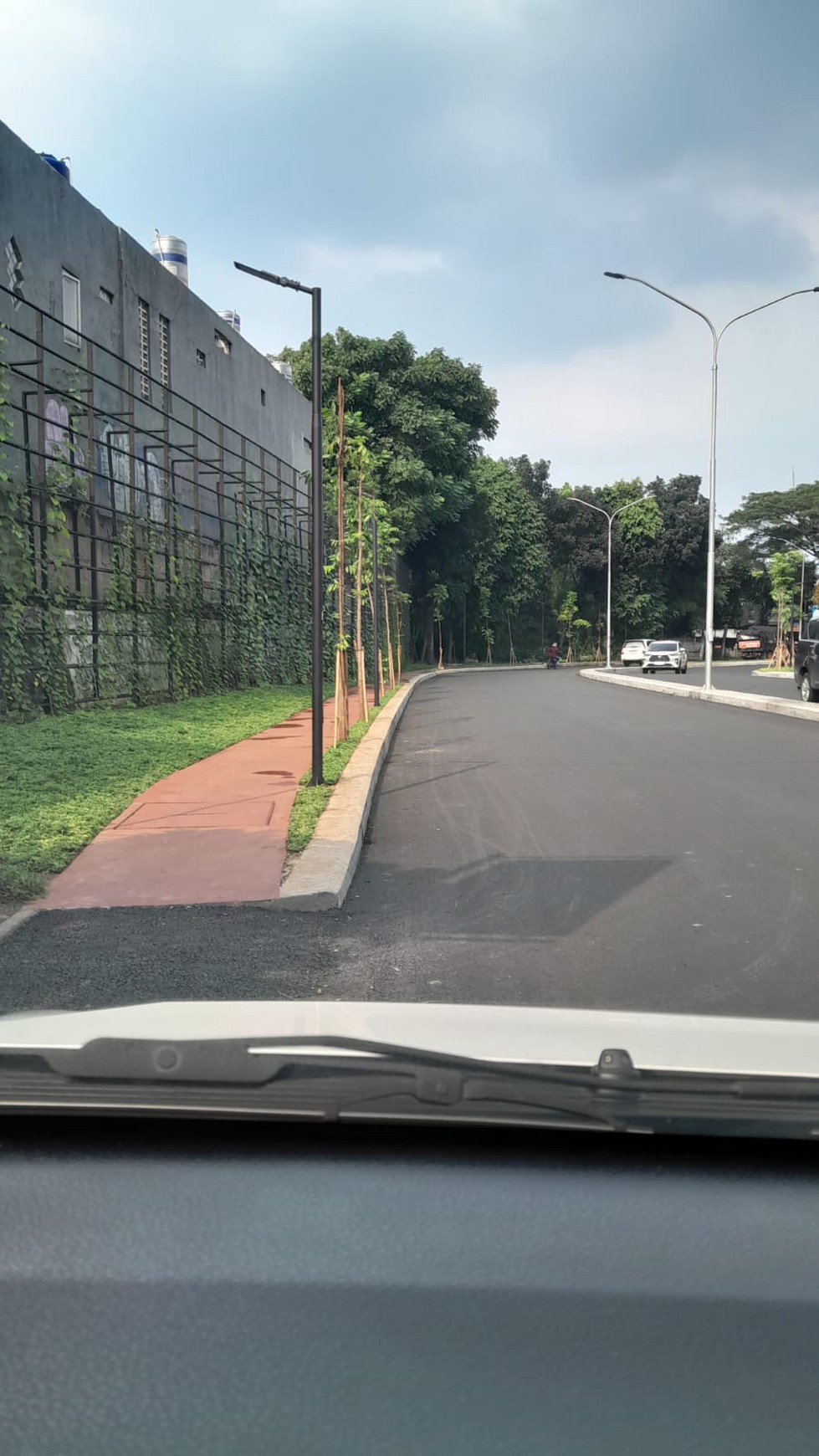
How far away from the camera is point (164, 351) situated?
2233 cm

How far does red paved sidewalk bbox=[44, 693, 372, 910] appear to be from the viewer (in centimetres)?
627

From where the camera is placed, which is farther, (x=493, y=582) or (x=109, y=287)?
(x=493, y=582)

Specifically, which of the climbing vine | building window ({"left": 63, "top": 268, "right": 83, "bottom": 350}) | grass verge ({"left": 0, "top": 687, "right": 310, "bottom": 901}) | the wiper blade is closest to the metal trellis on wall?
the climbing vine

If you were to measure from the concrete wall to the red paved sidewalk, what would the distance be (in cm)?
766

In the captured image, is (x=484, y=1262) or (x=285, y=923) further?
(x=285, y=923)

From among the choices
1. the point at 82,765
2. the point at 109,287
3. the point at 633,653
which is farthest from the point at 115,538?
the point at 633,653

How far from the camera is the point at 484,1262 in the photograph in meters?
1.75

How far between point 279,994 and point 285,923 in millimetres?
1186

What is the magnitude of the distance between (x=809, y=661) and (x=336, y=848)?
18085mm

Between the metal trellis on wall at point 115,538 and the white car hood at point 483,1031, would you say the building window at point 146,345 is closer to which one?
the metal trellis on wall at point 115,538

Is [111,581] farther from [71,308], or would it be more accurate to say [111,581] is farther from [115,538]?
[71,308]

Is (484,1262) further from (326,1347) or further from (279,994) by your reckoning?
(279,994)

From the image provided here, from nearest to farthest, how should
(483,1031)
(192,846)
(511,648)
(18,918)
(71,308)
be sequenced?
(483,1031) → (18,918) → (192,846) → (71,308) → (511,648)

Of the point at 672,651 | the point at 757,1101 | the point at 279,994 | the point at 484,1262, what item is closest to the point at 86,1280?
the point at 484,1262
